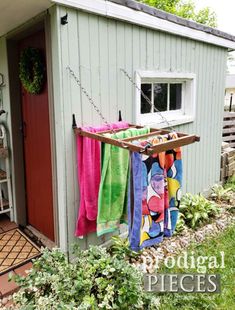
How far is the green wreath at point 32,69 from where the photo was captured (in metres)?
2.71

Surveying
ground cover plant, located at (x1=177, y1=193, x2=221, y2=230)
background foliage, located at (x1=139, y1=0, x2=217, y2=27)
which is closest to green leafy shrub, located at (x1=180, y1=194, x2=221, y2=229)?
ground cover plant, located at (x1=177, y1=193, x2=221, y2=230)

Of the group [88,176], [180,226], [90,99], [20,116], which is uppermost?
[90,99]

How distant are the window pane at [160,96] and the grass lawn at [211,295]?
6.11 feet

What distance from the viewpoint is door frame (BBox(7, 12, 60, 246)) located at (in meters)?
2.54

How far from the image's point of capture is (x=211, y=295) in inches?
92.6

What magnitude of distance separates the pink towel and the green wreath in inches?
29.8

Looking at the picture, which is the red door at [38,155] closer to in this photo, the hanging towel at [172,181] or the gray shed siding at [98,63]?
the gray shed siding at [98,63]

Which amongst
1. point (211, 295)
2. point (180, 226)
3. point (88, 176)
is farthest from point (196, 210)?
point (88, 176)

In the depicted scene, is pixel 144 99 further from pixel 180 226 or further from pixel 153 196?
pixel 180 226

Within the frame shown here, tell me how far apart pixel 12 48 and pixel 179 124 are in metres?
2.36

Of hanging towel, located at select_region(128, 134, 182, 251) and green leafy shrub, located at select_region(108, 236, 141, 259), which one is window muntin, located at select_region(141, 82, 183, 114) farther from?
green leafy shrub, located at select_region(108, 236, 141, 259)

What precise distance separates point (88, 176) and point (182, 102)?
2229 millimetres

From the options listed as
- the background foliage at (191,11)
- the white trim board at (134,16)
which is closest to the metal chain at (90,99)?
→ the white trim board at (134,16)

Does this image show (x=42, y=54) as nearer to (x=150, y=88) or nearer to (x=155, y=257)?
(x=150, y=88)
